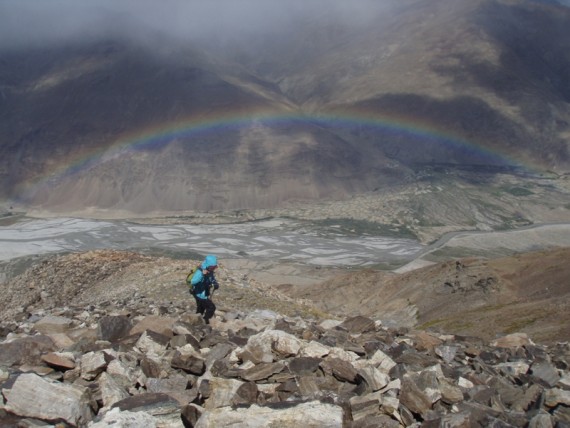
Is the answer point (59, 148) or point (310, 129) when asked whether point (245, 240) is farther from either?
point (59, 148)

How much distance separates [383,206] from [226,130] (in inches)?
1790

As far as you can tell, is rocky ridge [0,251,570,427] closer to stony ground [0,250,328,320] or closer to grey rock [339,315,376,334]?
grey rock [339,315,376,334]

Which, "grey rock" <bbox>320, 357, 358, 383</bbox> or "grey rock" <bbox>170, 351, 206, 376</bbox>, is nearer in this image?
"grey rock" <bbox>320, 357, 358, 383</bbox>

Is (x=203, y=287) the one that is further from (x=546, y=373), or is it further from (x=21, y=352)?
(x=546, y=373)

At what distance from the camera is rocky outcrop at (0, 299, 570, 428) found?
524 centimetres

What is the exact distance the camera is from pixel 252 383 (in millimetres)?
6164

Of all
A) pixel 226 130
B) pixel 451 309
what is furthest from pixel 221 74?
pixel 451 309

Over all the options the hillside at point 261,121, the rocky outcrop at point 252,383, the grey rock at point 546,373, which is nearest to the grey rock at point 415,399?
the rocky outcrop at point 252,383

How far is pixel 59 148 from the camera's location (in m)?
Answer: 140

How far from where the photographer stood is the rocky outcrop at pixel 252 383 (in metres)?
5.24

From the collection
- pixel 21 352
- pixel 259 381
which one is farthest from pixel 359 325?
pixel 21 352

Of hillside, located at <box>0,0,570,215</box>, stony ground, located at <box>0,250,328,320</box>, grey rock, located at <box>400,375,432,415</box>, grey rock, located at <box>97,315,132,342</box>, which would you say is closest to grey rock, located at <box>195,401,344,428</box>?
grey rock, located at <box>400,375,432,415</box>

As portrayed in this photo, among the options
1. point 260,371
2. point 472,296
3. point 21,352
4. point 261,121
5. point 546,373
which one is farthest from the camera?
point 261,121

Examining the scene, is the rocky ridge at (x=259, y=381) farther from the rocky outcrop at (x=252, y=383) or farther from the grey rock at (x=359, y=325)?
the grey rock at (x=359, y=325)
